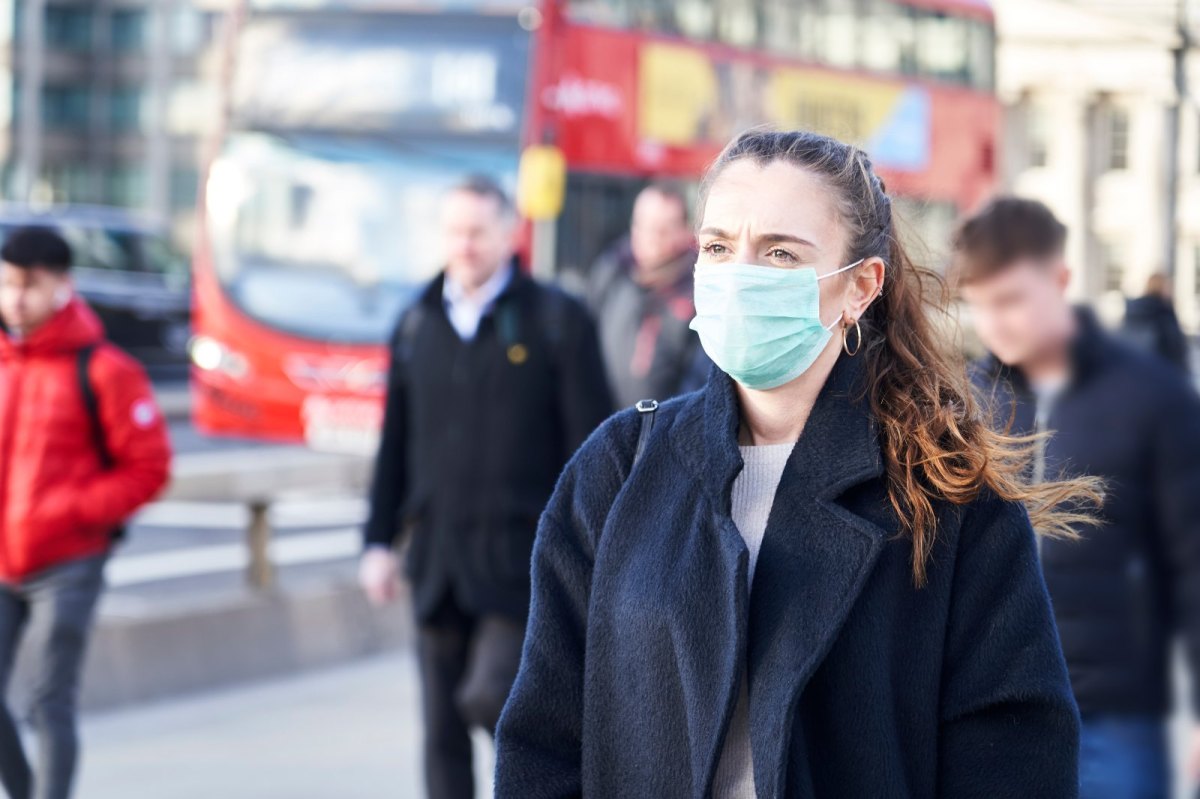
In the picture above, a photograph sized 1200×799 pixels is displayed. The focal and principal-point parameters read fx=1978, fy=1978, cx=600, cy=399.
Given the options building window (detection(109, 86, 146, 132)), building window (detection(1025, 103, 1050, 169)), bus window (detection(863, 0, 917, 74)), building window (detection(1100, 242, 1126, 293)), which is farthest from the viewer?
building window (detection(109, 86, 146, 132))

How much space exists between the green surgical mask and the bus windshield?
11675mm

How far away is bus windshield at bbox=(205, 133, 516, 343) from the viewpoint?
46.7 feet

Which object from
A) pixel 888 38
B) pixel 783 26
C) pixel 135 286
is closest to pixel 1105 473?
pixel 783 26

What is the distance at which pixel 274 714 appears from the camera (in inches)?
311

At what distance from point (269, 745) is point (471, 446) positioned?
99.2 inches

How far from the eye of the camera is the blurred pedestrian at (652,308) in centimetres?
716

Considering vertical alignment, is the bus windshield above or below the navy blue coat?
above

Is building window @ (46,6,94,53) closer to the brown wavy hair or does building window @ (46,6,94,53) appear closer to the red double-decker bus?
the red double-decker bus

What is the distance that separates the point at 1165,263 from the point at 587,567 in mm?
19383

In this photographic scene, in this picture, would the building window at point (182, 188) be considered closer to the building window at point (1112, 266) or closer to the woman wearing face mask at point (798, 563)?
the building window at point (1112, 266)

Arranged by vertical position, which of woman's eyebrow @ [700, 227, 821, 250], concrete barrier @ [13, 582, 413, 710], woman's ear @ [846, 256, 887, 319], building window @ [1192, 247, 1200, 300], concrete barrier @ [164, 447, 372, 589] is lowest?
concrete barrier @ [13, 582, 413, 710]

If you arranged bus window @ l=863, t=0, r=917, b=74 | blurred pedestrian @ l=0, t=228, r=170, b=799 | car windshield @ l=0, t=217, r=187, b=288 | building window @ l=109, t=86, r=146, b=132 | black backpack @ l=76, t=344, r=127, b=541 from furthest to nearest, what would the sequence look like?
building window @ l=109, t=86, r=146, b=132, car windshield @ l=0, t=217, r=187, b=288, bus window @ l=863, t=0, r=917, b=74, black backpack @ l=76, t=344, r=127, b=541, blurred pedestrian @ l=0, t=228, r=170, b=799

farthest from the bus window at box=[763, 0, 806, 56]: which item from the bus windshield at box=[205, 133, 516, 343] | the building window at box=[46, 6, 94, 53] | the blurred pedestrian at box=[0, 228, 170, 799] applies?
the building window at box=[46, 6, 94, 53]

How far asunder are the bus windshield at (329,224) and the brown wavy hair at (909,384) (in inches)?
456
